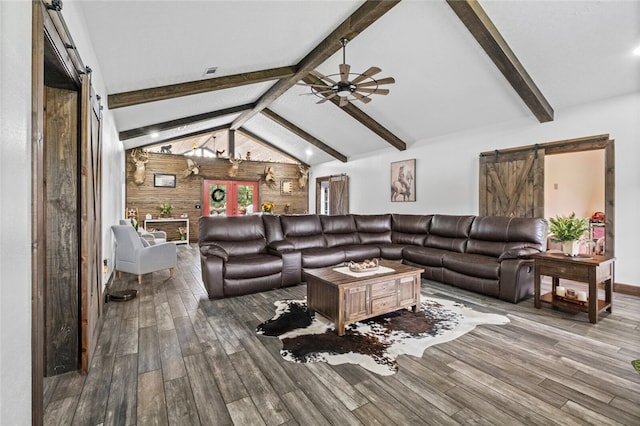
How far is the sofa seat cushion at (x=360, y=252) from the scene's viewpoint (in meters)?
4.87

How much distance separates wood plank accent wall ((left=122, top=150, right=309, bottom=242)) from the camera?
8219 mm

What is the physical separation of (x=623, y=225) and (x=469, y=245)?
6.56 feet

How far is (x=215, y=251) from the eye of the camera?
12.5 ft

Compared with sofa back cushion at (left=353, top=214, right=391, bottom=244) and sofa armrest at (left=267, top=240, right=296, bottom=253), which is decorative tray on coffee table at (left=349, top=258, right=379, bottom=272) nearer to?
sofa armrest at (left=267, top=240, right=296, bottom=253)

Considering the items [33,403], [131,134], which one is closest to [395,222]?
[33,403]

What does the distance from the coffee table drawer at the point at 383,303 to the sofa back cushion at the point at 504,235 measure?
78.2 inches

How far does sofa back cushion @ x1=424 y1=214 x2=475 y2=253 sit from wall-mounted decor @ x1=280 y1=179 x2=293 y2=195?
20.5 ft

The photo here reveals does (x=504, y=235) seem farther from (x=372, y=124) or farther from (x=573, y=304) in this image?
(x=372, y=124)

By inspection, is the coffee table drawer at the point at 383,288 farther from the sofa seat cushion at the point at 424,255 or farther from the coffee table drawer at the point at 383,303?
the sofa seat cushion at the point at 424,255

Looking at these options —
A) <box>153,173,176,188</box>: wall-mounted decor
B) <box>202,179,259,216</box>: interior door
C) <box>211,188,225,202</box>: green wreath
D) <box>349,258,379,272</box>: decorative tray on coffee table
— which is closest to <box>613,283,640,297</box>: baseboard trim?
<box>349,258,379,272</box>: decorative tray on coffee table

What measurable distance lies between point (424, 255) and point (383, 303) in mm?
1993

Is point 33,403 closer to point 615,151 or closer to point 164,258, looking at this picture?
point 164,258

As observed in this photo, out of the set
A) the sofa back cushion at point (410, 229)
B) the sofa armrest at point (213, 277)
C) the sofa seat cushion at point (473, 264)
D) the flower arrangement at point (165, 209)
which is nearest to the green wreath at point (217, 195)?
the flower arrangement at point (165, 209)
